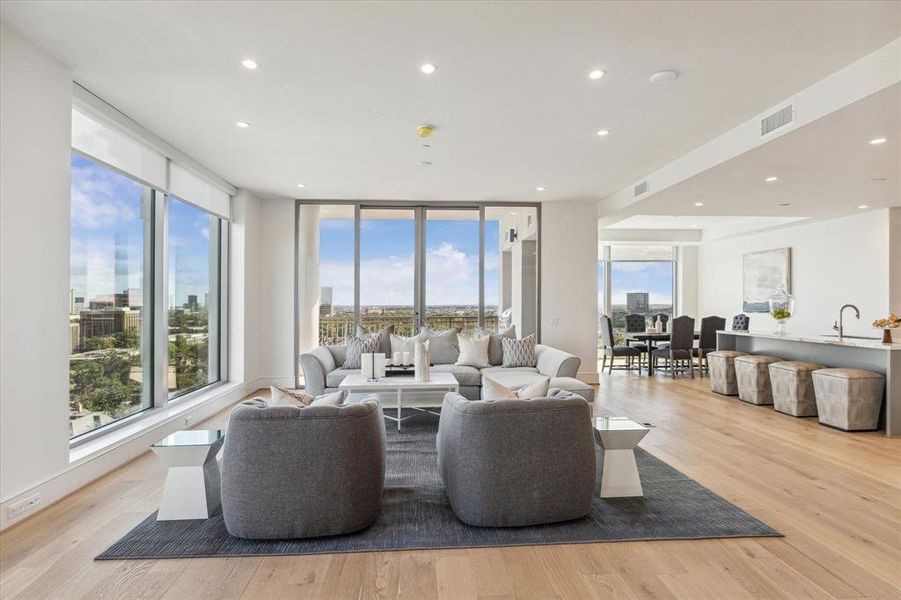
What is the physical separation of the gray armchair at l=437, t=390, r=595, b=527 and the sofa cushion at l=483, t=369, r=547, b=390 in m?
2.10

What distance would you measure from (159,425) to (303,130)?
2844mm

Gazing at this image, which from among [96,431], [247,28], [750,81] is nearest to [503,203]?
[750,81]

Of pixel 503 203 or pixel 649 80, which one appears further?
pixel 503 203

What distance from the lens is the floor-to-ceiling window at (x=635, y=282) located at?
10977mm

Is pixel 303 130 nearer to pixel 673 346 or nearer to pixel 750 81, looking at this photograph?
pixel 750 81

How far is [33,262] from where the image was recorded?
2777 millimetres

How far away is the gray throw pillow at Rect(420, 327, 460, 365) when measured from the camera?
5.86 metres

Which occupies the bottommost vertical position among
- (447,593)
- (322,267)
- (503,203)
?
(447,593)

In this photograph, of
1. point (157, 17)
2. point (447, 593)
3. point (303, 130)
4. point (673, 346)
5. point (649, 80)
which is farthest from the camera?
point (673, 346)

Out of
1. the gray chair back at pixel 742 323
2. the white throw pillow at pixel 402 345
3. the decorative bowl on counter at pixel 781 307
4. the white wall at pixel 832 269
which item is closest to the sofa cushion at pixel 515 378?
the white throw pillow at pixel 402 345

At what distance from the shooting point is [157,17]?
98.6 inches

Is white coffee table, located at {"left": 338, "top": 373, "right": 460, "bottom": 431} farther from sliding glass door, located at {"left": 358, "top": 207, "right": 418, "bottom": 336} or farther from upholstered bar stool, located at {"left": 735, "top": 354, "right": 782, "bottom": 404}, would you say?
upholstered bar stool, located at {"left": 735, "top": 354, "right": 782, "bottom": 404}

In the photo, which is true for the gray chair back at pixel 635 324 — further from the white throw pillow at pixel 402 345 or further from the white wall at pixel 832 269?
the white throw pillow at pixel 402 345

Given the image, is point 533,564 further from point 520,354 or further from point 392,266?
point 392,266
